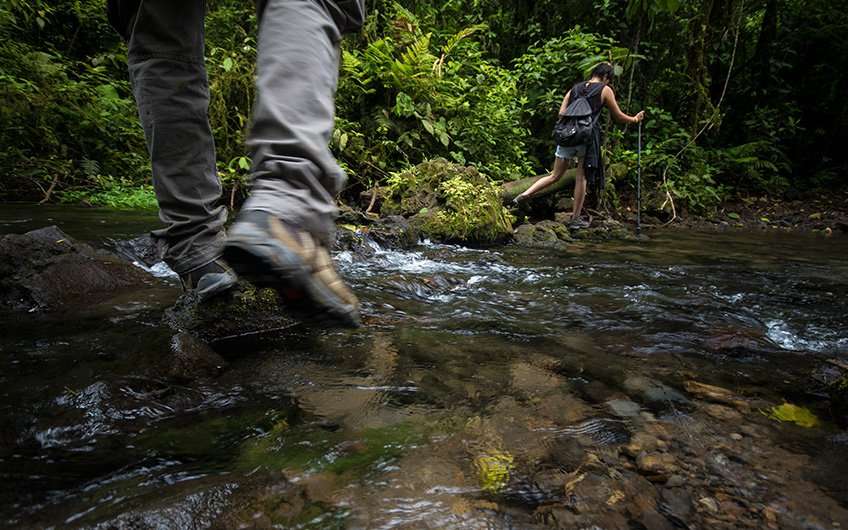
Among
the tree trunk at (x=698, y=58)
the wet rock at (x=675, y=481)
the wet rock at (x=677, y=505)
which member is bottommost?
the wet rock at (x=675, y=481)

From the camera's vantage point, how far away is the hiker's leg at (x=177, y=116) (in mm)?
1781

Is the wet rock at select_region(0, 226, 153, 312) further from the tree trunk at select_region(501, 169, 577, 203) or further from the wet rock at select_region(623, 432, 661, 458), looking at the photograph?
the tree trunk at select_region(501, 169, 577, 203)

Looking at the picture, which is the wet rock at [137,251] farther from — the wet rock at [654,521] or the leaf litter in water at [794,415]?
the leaf litter in water at [794,415]

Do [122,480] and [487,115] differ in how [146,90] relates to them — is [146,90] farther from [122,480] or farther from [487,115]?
[487,115]

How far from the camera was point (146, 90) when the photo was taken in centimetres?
182

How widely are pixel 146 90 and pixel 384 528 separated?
171 centimetres

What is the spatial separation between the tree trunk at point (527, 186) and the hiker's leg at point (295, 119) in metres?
6.01

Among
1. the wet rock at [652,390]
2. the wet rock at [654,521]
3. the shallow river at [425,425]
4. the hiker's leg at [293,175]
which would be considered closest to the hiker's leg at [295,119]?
the hiker's leg at [293,175]

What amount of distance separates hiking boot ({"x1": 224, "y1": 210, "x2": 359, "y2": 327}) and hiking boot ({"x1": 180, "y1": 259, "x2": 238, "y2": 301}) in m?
1.14

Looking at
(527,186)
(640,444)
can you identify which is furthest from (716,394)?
(527,186)

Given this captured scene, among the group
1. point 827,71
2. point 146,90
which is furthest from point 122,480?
point 827,71

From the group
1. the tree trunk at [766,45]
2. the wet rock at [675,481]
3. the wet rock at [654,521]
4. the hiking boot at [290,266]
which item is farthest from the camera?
the tree trunk at [766,45]

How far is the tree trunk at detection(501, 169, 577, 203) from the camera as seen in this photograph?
7055 mm

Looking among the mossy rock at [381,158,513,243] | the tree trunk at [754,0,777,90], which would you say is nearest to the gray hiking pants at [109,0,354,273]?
the mossy rock at [381,158,513,243]
